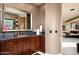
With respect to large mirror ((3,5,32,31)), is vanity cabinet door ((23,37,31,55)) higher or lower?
lower

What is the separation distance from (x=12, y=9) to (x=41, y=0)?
3357 mm

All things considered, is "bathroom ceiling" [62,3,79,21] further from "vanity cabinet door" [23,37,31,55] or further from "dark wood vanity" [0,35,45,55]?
"vanity cabinet door" [23,37,31,55]

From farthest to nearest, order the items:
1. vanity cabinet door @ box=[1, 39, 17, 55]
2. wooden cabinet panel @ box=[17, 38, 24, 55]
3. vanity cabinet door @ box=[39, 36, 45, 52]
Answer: vanity cabinet door @ box=[39, 36, 45, 52]
wooden cabinet panel @ box=[17, 38, 24, 55]
vanity cabinet door @ box=[1, 39, 17, 55]

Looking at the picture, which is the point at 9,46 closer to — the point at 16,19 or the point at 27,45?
the point at 27,45

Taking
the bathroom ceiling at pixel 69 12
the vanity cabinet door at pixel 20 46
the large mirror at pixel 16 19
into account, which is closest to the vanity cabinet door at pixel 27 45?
the vanity cabinet door at pixel 20 46

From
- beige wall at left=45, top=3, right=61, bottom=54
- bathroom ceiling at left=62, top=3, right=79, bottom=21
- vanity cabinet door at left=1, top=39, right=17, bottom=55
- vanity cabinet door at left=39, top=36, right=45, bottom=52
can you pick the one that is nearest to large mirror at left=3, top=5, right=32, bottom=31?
vanity cabinet door at left=1, top=39, right=17, bottom=55

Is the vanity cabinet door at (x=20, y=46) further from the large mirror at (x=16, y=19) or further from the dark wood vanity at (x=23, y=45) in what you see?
the large mirror at (x=16, y=19)

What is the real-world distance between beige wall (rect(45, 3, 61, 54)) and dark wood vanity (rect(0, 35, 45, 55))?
0.39m

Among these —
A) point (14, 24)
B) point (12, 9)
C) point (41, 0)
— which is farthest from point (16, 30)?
point (41, 0)

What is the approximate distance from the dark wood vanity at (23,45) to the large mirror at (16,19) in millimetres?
614

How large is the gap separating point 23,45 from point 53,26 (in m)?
1.38

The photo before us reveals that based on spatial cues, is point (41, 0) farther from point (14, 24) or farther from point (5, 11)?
point (14, 24)

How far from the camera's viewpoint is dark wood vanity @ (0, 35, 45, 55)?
11.0 feet

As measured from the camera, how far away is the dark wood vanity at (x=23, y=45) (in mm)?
3367
